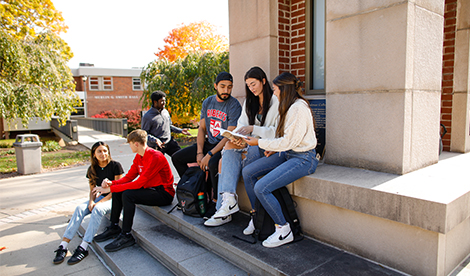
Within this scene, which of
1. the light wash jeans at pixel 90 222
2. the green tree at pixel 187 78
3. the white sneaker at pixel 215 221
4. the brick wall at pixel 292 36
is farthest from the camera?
the green tree at pixel 187 78

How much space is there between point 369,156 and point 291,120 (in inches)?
45.1

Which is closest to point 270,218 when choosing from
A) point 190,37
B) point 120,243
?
point 120,243

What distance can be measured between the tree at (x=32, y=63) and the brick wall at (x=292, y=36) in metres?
10.8

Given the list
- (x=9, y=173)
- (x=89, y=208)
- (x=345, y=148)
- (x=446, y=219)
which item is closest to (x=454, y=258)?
(x=446, y=219)

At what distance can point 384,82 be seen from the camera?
11.3 feet

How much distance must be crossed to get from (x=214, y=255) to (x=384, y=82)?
273cm

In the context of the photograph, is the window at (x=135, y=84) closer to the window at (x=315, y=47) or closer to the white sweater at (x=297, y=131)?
the window at (x=315, y=47)

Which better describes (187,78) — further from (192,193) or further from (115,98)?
(115,98)

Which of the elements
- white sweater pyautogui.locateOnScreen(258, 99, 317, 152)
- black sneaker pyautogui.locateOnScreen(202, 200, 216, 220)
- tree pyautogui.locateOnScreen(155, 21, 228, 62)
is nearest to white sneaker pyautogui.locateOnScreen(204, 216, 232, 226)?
black sneaker pyautogui.locateOnScreen(202, 200, 216, 220)

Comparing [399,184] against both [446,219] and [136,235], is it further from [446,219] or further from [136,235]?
[136,235]

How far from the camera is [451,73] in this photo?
513 centimetres

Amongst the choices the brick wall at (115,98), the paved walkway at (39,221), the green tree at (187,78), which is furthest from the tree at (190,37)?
the brick wall at (115,98)

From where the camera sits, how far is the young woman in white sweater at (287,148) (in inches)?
127

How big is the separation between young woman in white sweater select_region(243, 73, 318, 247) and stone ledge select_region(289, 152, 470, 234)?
0.25 m
